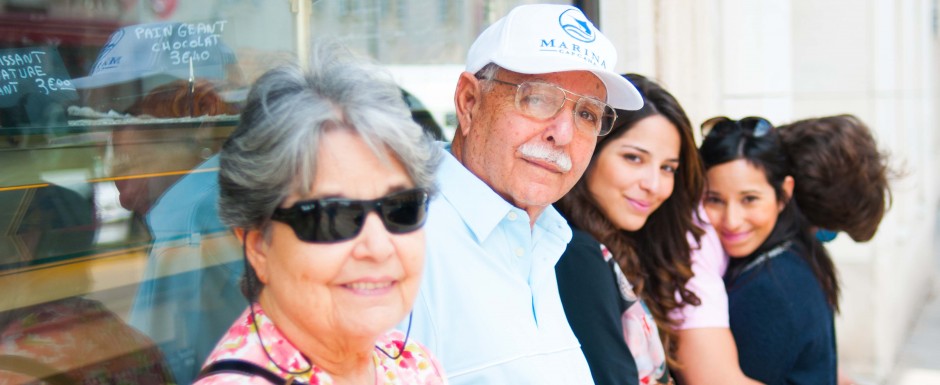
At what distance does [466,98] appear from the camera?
2.14 metres

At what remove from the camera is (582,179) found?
8.22 ft

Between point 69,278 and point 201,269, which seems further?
point 201,269

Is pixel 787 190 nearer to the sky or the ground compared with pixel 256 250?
nearer to the ground

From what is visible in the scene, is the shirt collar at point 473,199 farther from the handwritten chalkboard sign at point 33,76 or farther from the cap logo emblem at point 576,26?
the handwritten chalkboard sign at point 33,76

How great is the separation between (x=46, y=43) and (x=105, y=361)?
0.82 m

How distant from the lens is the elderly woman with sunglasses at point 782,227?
265 cm

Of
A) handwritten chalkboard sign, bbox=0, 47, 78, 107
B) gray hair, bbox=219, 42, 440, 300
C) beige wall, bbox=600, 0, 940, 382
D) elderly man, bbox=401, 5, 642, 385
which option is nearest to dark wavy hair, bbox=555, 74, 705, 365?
elderly man, bbox=401, 5, 642, 385

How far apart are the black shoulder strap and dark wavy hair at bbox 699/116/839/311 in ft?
6.40

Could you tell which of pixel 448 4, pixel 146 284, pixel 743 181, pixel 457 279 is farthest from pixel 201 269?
pixel 448 4

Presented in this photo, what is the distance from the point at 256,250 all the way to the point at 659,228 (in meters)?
1.59

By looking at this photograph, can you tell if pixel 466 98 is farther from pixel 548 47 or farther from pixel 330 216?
pixel 330 216

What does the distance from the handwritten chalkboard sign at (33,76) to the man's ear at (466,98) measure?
98cm

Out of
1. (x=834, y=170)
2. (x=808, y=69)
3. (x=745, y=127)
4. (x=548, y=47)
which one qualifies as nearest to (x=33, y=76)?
(x=548, y=47)

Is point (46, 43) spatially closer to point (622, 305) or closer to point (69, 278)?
point (69, 278)
